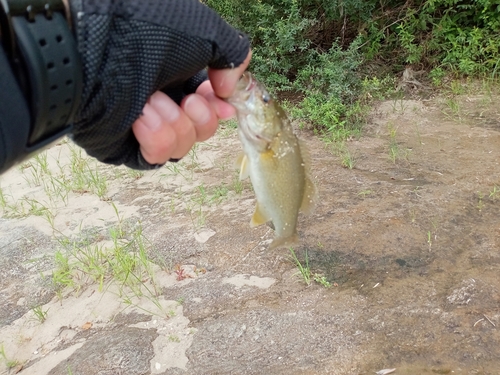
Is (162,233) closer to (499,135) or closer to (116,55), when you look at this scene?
(116,55)

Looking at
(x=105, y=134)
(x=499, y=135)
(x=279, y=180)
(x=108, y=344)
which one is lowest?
(x=499, y=135)

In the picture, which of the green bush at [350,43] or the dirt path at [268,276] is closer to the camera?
the dirt path at [268,276]

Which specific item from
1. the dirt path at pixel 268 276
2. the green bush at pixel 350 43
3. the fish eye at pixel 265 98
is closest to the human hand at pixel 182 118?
the fish eye at pixel 265 98

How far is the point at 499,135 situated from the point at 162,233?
374 centimetres

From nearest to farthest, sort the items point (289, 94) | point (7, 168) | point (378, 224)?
point (7, 168) < point (378, 224) < point (289, 94)

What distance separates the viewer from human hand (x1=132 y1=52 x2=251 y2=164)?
5.59 ft

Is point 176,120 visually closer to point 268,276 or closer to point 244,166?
point 244,166

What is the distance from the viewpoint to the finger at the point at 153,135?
1.68 metres

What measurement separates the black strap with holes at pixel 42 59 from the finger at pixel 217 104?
0.61m

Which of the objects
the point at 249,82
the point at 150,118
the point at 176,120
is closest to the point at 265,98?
the point at 249,82

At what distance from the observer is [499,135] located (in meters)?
5.36

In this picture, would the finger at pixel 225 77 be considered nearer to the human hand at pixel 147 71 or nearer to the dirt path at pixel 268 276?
the human hand at pixel 147 71

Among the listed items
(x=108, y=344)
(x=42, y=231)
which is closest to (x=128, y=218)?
(x=42, y=231)

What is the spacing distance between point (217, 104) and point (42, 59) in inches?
29.9
